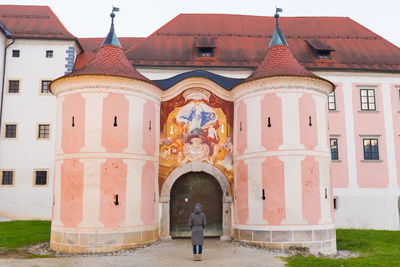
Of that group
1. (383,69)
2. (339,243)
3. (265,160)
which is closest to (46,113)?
(265,160)

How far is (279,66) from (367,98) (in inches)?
469

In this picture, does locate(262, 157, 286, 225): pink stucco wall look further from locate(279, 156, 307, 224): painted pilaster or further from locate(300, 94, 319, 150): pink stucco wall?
locate(300, 94, 319, 150): pink stucco wall

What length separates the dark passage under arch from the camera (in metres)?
15.8

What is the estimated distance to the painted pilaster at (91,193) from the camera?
13.4 m

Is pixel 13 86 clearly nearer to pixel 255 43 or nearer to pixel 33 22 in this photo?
pixel 33 22

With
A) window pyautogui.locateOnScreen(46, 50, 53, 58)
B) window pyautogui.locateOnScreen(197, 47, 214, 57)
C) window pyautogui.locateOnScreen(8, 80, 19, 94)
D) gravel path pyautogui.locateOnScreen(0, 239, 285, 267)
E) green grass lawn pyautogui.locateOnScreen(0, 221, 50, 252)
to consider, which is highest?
window pyautogui.locateOnScreen(46, 50, 53, 58)

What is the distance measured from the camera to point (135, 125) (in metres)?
14.6

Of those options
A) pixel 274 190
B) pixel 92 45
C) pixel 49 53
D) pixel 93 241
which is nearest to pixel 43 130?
pixel 49 53

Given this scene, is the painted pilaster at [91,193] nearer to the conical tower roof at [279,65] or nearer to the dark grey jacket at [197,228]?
the dark grey jacket at [197,228]

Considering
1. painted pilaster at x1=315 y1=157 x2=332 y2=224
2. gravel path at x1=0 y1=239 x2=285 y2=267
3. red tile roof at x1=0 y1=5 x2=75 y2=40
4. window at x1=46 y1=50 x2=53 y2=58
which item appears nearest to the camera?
gravel path at x1=0 y1=239 x2=285 y2=267

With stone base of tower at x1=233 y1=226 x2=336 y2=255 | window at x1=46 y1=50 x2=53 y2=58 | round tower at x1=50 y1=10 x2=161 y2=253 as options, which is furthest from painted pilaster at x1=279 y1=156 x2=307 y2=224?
window at x1=46 y1=50 x2=53 y2=58

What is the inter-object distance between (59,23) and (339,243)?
2312 cm

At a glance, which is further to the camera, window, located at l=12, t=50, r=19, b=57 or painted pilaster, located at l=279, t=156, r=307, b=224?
window, located at l=12, t=50, r=19, b=57

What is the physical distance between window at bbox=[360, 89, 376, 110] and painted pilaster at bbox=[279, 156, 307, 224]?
489 inches
